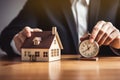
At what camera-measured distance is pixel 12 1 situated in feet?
7.97

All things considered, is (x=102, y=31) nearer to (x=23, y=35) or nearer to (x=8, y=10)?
(x=23, y=35)

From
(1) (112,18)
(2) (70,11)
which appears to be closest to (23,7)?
(2) (70,11)

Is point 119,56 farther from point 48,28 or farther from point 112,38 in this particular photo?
point 48,28

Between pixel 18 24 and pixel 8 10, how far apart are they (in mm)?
326

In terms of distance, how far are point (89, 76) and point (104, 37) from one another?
23.9 inches

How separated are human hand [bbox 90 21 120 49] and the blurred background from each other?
93 centimetres

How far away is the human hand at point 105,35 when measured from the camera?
1.48m

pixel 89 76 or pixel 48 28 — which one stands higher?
pixel 48 28

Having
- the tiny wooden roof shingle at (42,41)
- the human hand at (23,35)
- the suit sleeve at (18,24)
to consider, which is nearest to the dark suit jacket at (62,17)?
the suit sleeve at (18,24)

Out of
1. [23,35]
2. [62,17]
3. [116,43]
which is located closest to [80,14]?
[62,17]

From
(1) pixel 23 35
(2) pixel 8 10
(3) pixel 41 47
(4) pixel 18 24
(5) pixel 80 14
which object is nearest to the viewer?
(3) pixel 41 47

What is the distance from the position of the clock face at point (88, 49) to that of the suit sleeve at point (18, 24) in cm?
53

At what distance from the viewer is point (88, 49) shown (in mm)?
1452

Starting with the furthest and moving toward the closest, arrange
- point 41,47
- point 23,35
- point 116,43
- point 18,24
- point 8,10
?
1. point 8,10
2. point 18,24
3. point 116,43
4. point 23,35
5. point 41,47
